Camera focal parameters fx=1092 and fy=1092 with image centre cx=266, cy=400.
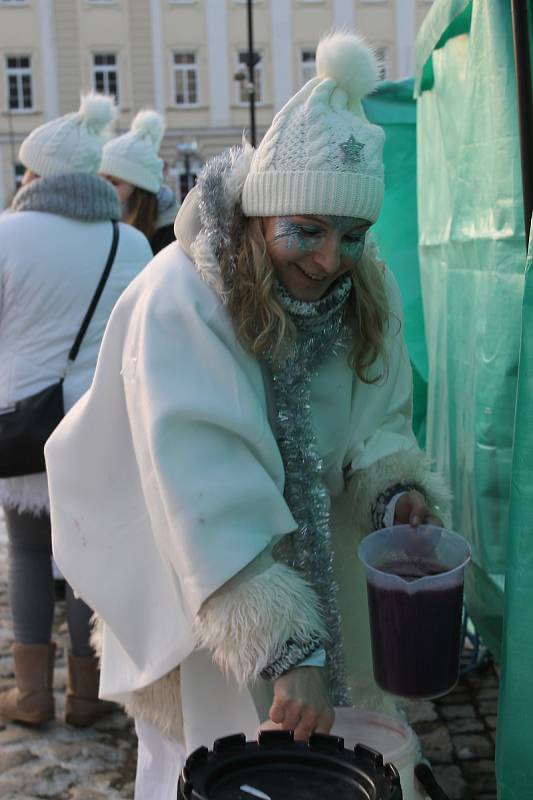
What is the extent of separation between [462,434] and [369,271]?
1.30 meters

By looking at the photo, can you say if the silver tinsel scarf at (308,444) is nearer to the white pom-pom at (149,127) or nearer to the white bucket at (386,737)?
the white bucket at (386,737)

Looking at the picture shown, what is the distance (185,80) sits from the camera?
41094mm

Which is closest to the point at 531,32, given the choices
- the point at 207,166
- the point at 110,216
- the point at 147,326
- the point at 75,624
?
the point at 207,166

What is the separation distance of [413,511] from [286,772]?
769mm

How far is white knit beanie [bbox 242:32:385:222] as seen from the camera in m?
2.09

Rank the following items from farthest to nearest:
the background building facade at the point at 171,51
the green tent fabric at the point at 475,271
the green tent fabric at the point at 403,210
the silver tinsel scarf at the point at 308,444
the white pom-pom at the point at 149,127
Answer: the background building facade at the point at 171,51
the white pom-pom at the point at 149,127
the green tent fabric at the point at 403,210
the green tent fabric at the point at 475,271
the silver tinsel scarf at the point at 308,444

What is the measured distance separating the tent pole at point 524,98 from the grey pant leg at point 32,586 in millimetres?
2139

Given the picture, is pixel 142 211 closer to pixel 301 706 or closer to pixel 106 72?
pixel 301 706

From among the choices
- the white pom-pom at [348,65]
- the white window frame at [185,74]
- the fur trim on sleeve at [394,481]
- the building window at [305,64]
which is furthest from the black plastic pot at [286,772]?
the building window at [305,64]

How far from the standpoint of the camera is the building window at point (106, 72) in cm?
4109

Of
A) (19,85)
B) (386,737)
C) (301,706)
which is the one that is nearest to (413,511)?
(386,737)

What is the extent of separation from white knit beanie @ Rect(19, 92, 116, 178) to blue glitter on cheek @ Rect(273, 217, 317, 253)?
6.69 ft

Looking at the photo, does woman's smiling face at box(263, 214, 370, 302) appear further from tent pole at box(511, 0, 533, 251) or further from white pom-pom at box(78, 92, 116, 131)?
white pom-pom at box(78, 92, 116, 131)

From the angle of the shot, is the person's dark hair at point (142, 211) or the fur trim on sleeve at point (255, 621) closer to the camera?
the fur trim on sleeve at point (255, 621)
